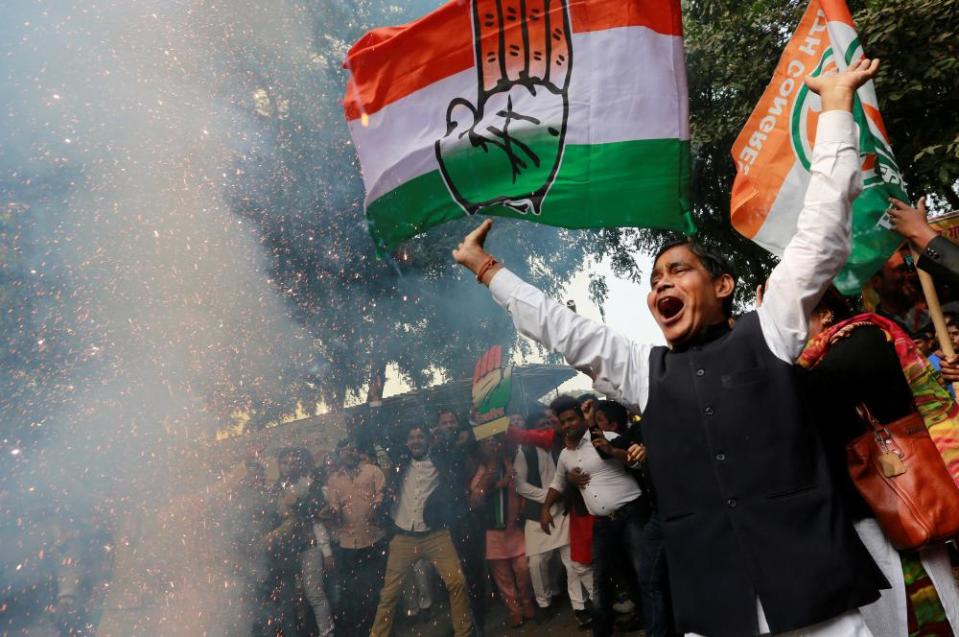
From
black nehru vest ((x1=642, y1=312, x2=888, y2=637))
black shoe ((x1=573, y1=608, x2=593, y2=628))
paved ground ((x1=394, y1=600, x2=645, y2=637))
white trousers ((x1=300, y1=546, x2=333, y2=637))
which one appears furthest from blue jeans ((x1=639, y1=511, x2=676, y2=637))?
white trousers ((x1=300, y1=546, x2=333, y2=637))

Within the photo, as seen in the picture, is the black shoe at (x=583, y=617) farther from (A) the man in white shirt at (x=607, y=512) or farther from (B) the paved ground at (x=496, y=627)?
(A) the man in white shirt at (x=607, y=512)

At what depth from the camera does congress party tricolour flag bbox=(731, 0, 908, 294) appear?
2.80m

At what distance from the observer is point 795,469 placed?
151 cm

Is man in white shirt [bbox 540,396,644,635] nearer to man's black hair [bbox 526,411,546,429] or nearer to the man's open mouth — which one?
man's black hair [bbox 526,411,546,429]

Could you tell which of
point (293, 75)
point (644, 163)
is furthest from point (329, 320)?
point (644, 163)

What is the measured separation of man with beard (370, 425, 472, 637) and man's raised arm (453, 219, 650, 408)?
13.7ft

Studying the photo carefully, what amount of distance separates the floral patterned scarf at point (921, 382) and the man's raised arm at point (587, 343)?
0.78 meters

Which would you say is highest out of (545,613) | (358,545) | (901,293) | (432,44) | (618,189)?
(432,44)

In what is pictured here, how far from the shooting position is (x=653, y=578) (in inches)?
163

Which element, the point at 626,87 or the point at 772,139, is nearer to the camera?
the point at 626,87

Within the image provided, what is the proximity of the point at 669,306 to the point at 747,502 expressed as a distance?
563 mm

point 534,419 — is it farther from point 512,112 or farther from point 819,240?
point 819,240

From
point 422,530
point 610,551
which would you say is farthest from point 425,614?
point 610,551

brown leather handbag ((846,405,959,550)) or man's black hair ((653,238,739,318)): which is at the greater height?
man's black hair ((653,238,739,318))
